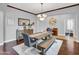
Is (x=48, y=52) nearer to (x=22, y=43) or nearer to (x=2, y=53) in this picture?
(x=22, y=43)

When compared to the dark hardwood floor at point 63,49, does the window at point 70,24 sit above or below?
above

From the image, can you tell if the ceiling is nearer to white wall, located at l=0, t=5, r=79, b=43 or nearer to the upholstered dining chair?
white wall, located at l=0, t=5, r=79, b=43

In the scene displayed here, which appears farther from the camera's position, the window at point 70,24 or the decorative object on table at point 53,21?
the decorative object on table at point 53,21

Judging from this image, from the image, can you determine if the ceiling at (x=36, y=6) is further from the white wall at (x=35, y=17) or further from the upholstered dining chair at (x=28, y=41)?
the upholstered dining chair at (x=28, y=41)

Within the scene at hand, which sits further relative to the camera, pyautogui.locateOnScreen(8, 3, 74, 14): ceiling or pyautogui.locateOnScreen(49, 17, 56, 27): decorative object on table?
pyautogui.locateOnScreen(49, 17, 56, 27): decorative object on table

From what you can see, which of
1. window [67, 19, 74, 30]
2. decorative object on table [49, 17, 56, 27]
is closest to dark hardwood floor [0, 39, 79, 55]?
window [67, 19, 74, 30]

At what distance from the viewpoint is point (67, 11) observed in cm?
194

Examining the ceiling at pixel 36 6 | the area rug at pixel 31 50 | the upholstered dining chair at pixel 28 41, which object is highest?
the ceiling at pixel 36 6

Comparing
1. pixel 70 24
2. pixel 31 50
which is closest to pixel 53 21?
pixel 70 24

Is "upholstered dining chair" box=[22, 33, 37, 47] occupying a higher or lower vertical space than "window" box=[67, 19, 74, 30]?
lower

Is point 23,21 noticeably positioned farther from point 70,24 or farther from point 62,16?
point 70,24

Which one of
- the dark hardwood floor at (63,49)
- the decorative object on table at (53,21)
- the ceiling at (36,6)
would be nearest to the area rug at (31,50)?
the dark hardwood floor at (63,49)

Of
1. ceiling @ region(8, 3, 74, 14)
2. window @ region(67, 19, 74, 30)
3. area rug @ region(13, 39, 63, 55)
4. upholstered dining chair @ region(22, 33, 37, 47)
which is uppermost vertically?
ceiling @ region(8, 3, 74, 14)

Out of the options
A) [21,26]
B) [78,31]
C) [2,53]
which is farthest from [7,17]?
[78,31]
